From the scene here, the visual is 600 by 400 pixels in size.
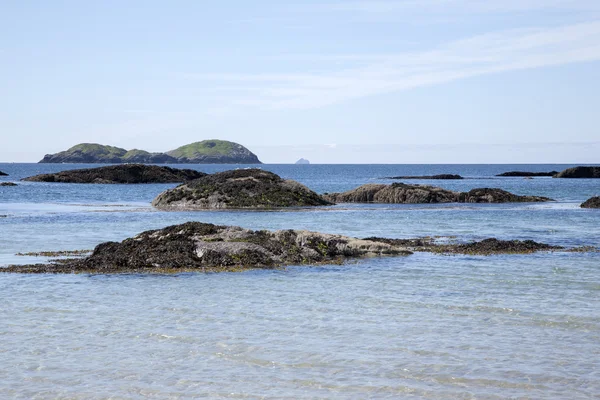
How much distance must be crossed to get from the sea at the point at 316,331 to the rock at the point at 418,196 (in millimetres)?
35934

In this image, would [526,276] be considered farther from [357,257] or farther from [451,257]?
[357,257]

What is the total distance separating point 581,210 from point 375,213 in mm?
15237

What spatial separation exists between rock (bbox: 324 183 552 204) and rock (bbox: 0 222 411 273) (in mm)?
35905

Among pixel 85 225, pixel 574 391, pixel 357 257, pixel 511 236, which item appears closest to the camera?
pixel 574 391

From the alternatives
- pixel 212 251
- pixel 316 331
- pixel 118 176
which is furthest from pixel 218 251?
pixel 118 176

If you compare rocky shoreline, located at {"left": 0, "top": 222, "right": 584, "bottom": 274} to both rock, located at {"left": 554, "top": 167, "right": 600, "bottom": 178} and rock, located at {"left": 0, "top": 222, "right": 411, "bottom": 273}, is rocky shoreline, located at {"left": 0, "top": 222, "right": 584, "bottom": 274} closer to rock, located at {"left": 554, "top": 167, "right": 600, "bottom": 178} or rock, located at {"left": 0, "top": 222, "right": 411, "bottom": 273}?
rock, located at {"left": 0, "top": 222, "right": 411, "bottom": 273}

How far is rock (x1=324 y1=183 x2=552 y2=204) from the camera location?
6072 centimetres

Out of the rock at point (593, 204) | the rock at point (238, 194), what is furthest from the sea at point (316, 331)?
the rock at point (593, 204)

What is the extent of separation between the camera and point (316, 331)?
13.7 metres

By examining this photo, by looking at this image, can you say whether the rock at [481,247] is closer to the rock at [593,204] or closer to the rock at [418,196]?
the rock at [593,204]

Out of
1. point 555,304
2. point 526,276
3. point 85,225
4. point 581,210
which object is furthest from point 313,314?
point 581,210

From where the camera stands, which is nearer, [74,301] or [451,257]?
[74,301]

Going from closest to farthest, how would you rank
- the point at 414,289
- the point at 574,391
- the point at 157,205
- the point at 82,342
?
the point at 574,391 → the point at 82,342 → the point at 414,289 → the point at 157,205

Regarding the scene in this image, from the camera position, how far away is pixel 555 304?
16141mm
